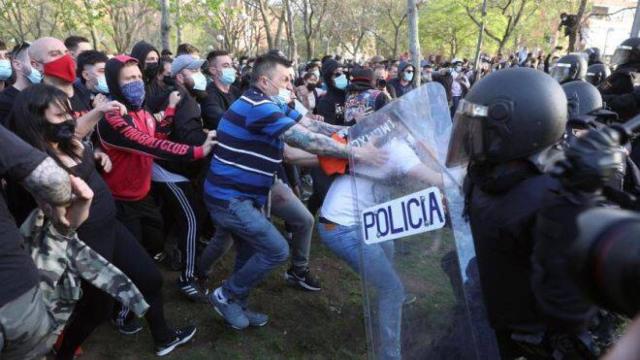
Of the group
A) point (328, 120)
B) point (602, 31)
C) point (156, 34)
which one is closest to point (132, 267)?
point (328, 120)

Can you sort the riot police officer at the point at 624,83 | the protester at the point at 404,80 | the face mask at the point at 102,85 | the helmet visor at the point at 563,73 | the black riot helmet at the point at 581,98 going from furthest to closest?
1. the protester at the point at 404,80
2. the riot police officer at the point at 624,83
3. the helmet visor at the point at 563,73
4. the face mask at the point at 102,85
5. the black riot helmet at the point at 581,98

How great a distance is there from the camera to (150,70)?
17.0 ft

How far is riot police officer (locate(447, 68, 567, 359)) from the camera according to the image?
1.68 m

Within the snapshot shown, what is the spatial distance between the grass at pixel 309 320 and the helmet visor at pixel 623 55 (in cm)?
355

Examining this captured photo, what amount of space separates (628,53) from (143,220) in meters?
4.92

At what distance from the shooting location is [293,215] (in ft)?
12.8

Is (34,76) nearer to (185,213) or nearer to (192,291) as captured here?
(185,213)

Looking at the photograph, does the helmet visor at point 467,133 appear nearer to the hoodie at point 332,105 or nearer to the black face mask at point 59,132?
the black face mask at point 59,132

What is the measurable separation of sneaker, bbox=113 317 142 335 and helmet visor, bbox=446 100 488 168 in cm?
262

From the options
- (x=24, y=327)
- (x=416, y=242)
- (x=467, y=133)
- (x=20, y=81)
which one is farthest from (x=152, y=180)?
(x=467, y=133)

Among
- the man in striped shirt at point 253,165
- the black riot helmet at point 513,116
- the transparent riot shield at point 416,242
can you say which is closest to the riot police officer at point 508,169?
the black riot helmet at point 513,116

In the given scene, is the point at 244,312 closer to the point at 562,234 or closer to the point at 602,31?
the point at 562,234

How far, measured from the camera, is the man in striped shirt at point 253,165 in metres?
3.03

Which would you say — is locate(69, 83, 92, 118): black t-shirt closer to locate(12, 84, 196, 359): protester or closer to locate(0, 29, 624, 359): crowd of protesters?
locate(0, 29, 624, 359): crowd of protesters
